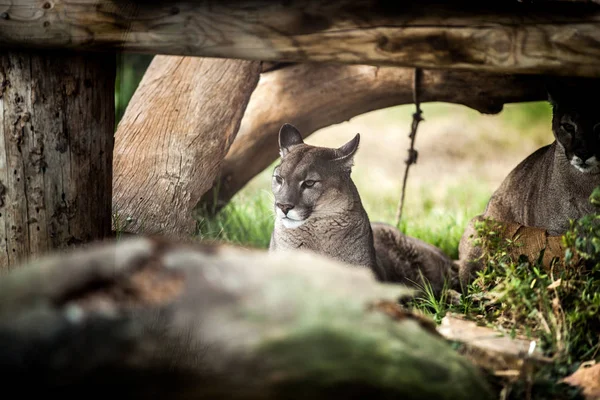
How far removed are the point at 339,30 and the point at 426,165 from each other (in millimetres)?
9350

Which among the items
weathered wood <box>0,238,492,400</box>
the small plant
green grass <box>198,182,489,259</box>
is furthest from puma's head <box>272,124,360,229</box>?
weathered wood <box>0,238,492,400</box>

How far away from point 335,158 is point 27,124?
2169 millimetres

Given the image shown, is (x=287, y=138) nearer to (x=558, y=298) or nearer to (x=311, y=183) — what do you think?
(x=311, y=183)

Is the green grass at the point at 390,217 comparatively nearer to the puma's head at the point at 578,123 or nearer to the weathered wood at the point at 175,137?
the weathered wood at the point at 175,137

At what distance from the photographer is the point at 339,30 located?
12.2ft

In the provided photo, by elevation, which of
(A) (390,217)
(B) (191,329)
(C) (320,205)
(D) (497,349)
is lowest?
(A) (390,217)

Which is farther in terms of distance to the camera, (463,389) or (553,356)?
(553,356)

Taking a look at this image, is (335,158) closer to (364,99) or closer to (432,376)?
(364,99)

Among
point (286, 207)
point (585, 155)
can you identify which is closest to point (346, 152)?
point (286, 207)

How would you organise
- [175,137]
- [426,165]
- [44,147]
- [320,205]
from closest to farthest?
[44,147], [320,205], [175,137], [426,165]

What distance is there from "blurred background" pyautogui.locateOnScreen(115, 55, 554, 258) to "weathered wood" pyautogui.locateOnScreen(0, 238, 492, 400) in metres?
3.65

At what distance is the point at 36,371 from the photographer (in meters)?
2.37

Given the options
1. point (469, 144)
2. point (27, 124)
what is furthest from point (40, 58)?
point (469, 144)

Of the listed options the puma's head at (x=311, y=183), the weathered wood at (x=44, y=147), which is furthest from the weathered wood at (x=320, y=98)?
the weathered wood at (x=44, y=147)
